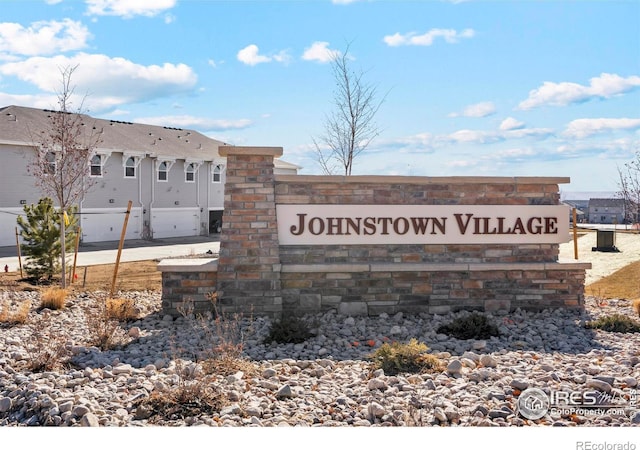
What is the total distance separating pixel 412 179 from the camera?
984cm

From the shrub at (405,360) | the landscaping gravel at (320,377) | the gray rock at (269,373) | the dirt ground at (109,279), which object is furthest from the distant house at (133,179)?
the shrub at (405,360)

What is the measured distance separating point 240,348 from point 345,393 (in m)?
1.86

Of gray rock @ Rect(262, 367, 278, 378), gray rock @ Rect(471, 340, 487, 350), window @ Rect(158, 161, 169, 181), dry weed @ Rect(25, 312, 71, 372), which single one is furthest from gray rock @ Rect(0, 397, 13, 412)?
window @ Rect(158, 161, 169, 181)

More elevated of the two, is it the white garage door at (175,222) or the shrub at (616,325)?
the white garage door at (175,222)

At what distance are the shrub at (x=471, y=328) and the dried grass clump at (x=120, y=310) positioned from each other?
4951mm

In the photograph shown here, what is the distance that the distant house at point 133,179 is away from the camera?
2619 centimetres

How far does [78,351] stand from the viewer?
24.0 ft

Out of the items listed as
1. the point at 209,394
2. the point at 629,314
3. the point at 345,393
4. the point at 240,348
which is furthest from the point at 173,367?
the point at 629,314

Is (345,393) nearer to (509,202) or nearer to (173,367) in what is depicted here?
(173,367)

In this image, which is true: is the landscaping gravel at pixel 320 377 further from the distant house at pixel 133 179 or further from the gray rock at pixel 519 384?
the distant house at pixel 133 179

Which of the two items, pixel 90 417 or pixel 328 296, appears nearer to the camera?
pixel 90 417

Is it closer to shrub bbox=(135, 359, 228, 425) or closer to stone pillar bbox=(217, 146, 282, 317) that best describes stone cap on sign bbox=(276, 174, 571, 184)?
stone pillar bbox=(217, 146, 282, 317)

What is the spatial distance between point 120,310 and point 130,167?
75.1ft

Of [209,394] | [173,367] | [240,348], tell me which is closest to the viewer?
A: [209,394]
